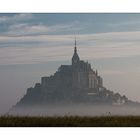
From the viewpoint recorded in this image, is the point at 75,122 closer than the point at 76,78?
Yes

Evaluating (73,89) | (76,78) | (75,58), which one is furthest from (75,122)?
(75,58)

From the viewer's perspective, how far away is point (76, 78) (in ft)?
50.8

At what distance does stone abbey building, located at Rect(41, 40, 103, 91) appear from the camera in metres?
15.4

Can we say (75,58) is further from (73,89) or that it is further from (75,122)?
(75,122)

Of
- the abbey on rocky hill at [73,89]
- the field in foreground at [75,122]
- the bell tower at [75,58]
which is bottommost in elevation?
the field in foreground at [75,122]

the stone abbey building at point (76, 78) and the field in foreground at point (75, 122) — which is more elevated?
the stone abbey building at point (76, 78)

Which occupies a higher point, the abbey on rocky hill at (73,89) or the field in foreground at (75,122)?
the abbey on rocky hill at (73,89)

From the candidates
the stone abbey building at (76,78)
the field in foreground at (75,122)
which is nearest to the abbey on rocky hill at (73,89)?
the stone abbey building at (76,78)

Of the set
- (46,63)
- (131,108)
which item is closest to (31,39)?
(46,63)

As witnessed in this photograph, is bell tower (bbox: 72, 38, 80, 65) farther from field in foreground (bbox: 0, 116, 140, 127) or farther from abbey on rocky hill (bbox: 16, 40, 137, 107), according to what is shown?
field in foreground (bbox: 0, 116, 140, 127)

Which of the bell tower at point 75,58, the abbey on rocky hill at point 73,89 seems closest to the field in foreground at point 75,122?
the abbey on rocky hill at point 73,89

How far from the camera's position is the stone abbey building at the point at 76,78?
15414 millimetres

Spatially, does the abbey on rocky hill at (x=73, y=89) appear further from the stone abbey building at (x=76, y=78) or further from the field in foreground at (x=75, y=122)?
the field in foreground at (x=75, y=122)
